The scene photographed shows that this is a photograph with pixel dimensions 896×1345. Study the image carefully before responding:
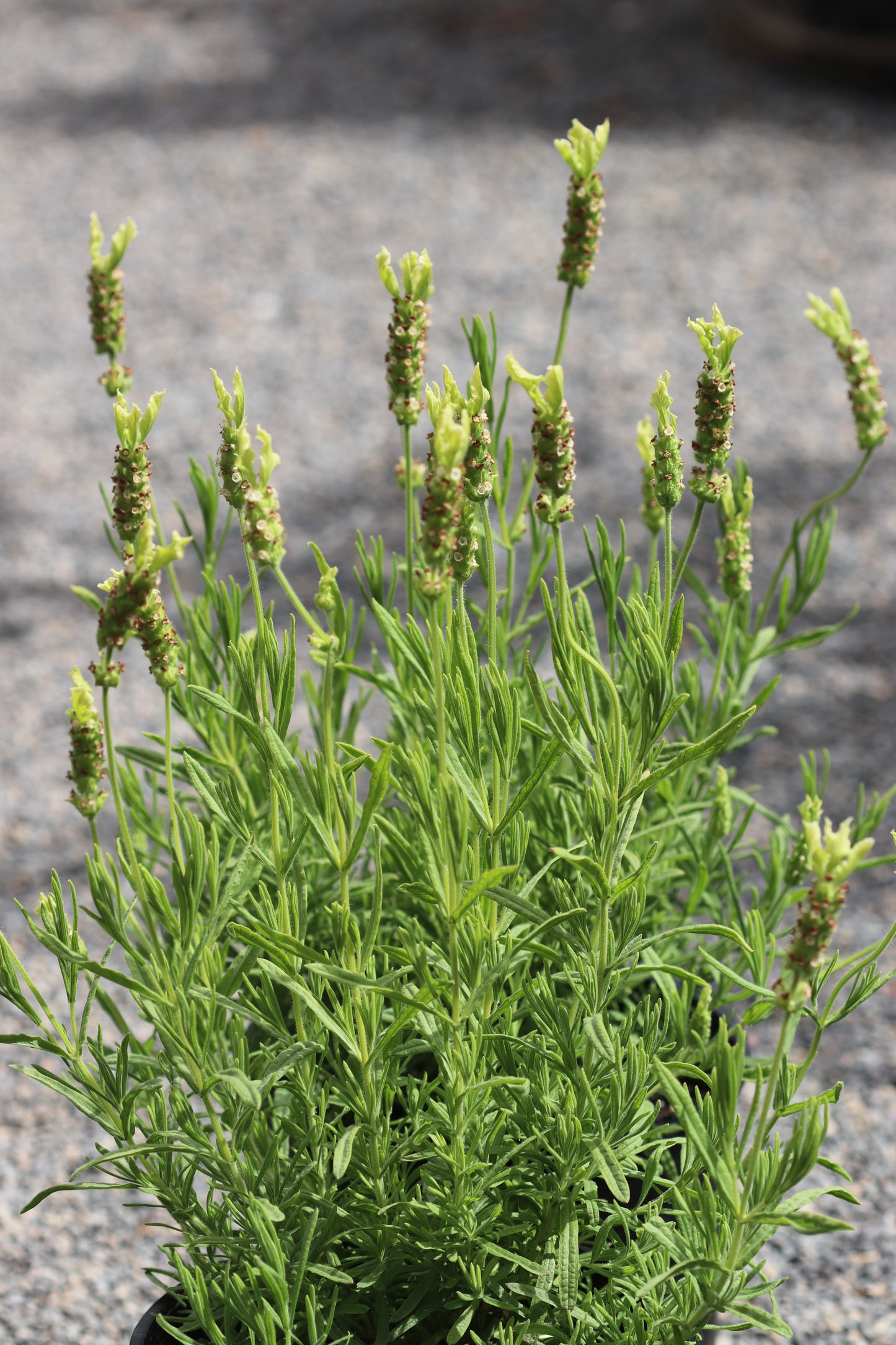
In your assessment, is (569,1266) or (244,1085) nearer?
(244,1085)

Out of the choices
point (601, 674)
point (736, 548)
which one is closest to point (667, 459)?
point (601, 674)

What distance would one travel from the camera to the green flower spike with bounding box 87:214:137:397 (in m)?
1.15

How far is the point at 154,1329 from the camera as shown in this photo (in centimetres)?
117

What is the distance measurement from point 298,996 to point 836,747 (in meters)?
1.85

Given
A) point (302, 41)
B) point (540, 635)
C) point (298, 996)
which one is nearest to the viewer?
point (298, 996)

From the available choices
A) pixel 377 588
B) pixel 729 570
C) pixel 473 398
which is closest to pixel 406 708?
pixel 377 588

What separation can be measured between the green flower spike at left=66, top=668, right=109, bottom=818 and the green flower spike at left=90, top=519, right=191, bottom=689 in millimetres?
43

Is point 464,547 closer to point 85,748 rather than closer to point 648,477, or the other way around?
point 85,748

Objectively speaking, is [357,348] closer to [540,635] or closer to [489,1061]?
[540,635]

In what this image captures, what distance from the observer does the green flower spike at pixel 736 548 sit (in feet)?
3.97

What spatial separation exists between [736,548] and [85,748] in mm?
620

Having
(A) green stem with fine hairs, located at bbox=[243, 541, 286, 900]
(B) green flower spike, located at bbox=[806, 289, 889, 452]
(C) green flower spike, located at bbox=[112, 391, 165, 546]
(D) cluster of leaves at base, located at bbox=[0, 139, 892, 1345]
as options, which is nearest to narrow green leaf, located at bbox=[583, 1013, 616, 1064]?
(D) cluster of leaves at base, located at bbox=[0, 139, 892, 1345]

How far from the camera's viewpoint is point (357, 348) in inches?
154

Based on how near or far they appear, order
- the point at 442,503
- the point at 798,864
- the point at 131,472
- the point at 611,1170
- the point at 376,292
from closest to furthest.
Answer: the point at 442,503, the point at 131,472, the point at 611,1170, the point at 798,864, the point at 376,292
